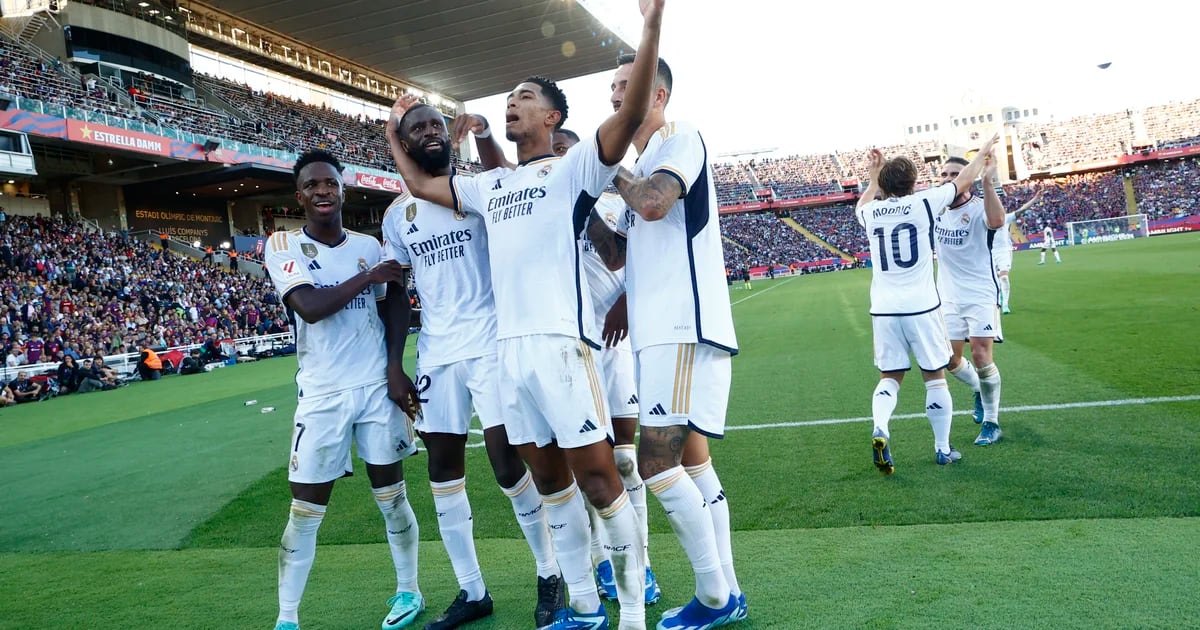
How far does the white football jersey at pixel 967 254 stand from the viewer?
6.66 meters

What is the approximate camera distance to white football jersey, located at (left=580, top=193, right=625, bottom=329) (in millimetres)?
3893

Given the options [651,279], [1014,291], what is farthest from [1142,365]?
[1014,291]

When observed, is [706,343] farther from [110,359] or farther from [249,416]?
[110,359]

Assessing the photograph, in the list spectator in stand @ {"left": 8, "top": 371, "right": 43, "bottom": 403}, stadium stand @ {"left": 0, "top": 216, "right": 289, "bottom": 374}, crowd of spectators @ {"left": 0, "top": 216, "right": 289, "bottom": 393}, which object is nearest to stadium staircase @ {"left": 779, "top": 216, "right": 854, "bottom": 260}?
crowd of spectators @ {"left": 0, "top": 216, "right": 289, "bottom": 393}

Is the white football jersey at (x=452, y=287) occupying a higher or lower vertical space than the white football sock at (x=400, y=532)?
higher

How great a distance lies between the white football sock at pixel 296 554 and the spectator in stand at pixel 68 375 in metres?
18.2

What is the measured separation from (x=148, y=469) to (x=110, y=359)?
47.1 ft

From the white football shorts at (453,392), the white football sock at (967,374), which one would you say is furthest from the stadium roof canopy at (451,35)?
the white football shorts at (453,392)

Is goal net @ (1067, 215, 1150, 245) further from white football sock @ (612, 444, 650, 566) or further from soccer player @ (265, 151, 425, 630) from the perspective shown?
soccer player @ (265, 151, 425, 630)

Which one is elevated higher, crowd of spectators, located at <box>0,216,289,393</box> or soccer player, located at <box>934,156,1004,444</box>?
crowd of spectators, located at <box>0,216,289,393</box>

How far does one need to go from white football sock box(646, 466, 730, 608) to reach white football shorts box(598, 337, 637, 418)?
74 centimetres

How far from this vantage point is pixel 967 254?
6.82m

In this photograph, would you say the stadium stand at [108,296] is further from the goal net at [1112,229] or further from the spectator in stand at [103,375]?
the goal net at [1112,229]

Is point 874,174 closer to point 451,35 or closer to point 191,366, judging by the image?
point 191,366
